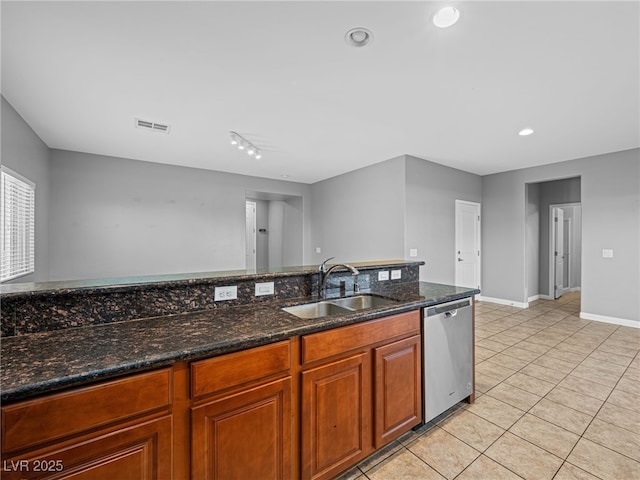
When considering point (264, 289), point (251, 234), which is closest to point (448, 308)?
point (264, 289)

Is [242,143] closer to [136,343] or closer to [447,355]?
[136,343]

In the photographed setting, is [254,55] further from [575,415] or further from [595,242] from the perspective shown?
[595,242]

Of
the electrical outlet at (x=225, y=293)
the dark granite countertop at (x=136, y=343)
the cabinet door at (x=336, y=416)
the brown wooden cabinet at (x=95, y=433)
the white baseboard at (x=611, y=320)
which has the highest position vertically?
the electrical outlet at (x=225, y=293)

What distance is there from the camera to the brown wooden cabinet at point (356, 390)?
142 cm

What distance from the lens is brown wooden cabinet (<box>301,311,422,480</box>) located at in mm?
1417

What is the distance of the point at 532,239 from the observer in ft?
18.8

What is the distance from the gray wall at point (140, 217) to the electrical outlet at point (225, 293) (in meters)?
3.89

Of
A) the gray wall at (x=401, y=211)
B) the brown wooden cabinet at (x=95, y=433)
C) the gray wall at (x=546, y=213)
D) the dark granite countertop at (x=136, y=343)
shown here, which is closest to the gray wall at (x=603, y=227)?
the gray wall at (x=401, y=211)

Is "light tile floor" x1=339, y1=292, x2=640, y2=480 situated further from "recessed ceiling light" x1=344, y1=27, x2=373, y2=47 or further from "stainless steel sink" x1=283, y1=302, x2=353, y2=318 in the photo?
"recessed ceiling light" x1=344, y1=27, x2=373, y2=47

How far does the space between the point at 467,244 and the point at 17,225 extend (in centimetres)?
665

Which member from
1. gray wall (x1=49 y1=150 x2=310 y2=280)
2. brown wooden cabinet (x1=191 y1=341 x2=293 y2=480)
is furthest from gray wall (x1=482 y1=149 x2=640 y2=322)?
brown wooden cabinet (x1=191 y1=341 x2=293 y2=480)

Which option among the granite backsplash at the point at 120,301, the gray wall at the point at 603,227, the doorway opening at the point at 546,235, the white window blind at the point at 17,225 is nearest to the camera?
the granite backsplash at the point at 120,301

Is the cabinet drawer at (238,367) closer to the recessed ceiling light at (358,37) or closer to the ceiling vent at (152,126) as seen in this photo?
the recessed ceiling light at (358,37)

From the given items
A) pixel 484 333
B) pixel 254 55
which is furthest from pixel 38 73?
pixel 484 333
